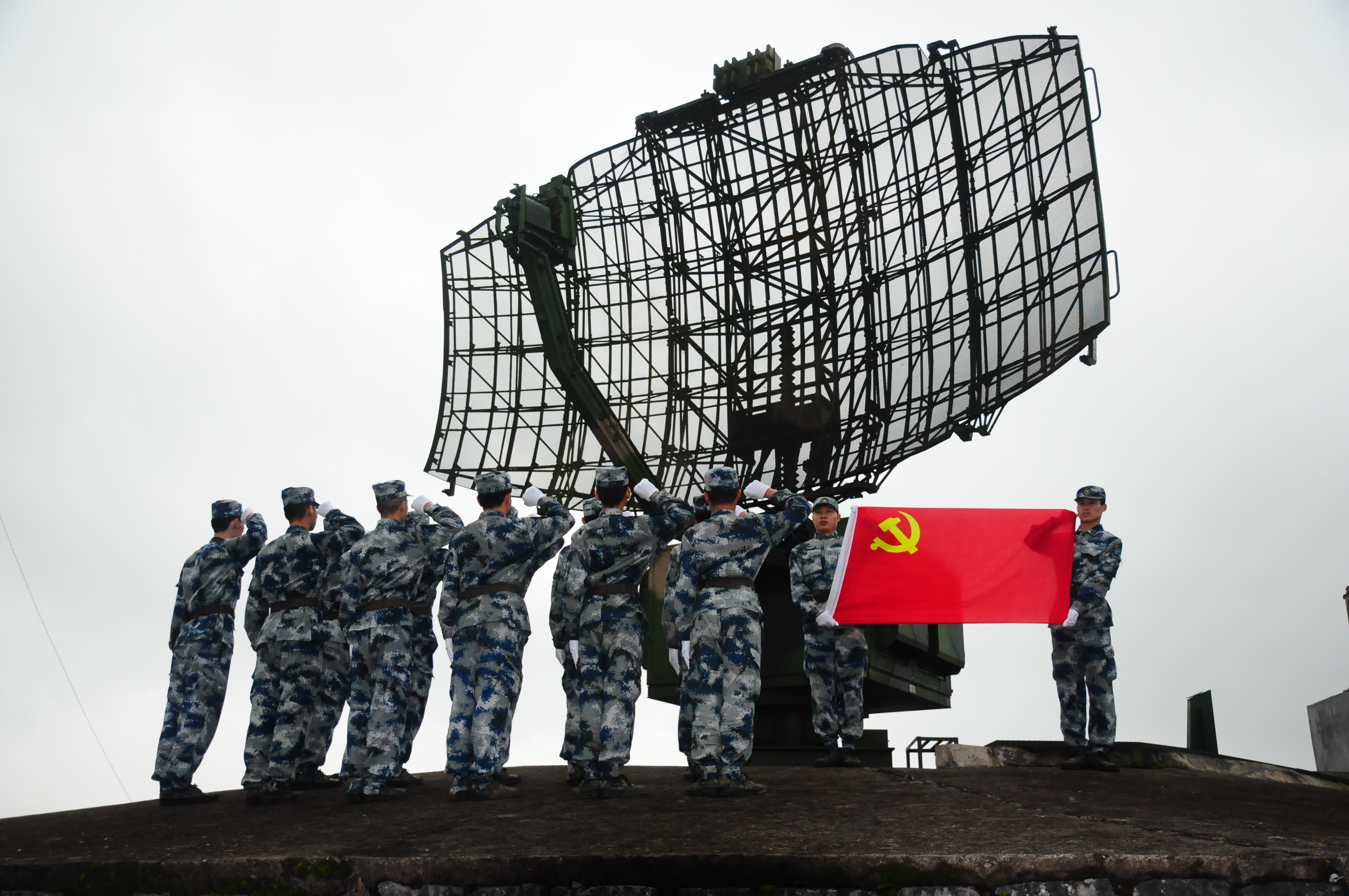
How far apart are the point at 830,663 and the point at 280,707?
13.3 feet

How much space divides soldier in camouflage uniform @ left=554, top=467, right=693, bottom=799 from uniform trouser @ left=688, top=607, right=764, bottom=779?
39 centimetres

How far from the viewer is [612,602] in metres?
7.06

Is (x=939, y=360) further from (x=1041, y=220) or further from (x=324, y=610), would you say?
(x=324, y=610)

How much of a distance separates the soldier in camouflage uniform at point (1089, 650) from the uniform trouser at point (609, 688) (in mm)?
3269

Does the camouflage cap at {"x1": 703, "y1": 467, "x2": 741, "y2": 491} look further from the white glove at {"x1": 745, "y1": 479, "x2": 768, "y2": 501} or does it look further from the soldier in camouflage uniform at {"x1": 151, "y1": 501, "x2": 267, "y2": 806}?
the soldier in camouflage uniform at {"x1": 151, "y1": 501, "x2": 267, "y2": 806}

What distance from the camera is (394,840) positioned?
220 inches

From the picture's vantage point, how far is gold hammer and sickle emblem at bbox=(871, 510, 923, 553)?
8516 mm

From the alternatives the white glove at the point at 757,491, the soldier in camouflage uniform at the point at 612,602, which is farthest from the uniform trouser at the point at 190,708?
the white glove at the point at 757,491

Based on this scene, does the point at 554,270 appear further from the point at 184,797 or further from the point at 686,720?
the point at 184,797

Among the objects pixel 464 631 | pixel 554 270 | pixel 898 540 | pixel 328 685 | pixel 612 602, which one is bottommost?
pixel 328 685

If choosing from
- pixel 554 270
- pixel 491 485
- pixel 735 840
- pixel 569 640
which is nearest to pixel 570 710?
pixel 569 640

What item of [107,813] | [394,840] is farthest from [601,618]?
[107,813]

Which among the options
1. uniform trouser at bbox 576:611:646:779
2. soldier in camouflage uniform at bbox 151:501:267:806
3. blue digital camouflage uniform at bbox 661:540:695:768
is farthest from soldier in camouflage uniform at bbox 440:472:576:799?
soldier in camouflage uniform at bbox 151:501:267:806

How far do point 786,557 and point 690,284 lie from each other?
218 inches
